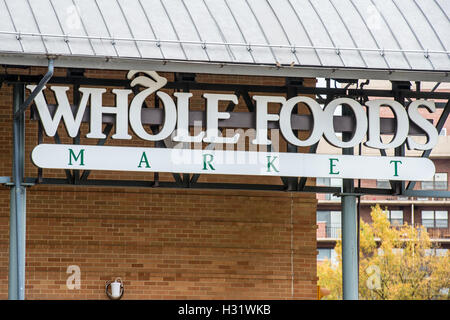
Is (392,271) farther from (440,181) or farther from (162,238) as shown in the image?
(162,238)

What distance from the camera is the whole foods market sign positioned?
498 inches

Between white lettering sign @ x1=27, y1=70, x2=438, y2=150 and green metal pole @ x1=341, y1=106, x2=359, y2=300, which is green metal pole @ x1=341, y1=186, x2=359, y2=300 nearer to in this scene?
green metal pole @ x1=341, y1=106, x2=359, y2=300

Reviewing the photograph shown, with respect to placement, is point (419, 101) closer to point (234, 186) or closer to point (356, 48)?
point (356, 48)

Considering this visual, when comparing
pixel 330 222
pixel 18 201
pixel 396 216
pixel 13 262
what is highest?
pixel 396 216

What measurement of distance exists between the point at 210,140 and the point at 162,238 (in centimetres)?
340

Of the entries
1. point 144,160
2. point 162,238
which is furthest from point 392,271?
point 144,160

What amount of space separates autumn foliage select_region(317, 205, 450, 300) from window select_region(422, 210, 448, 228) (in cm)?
1163

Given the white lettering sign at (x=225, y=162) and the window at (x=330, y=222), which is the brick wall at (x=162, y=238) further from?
the window at (x=330, y=222)

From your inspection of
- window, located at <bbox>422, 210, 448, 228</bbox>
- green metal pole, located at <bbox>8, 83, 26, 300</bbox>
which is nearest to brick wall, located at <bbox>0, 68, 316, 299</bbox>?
green metal pole, located at <bbox>8, 83, 26, 300</bbox>

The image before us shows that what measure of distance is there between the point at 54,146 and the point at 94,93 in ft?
3.01

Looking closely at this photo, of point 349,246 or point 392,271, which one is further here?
point 392,271

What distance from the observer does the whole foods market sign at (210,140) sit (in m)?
12.7

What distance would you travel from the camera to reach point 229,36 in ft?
41.6

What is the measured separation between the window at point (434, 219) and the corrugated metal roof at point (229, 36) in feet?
185
